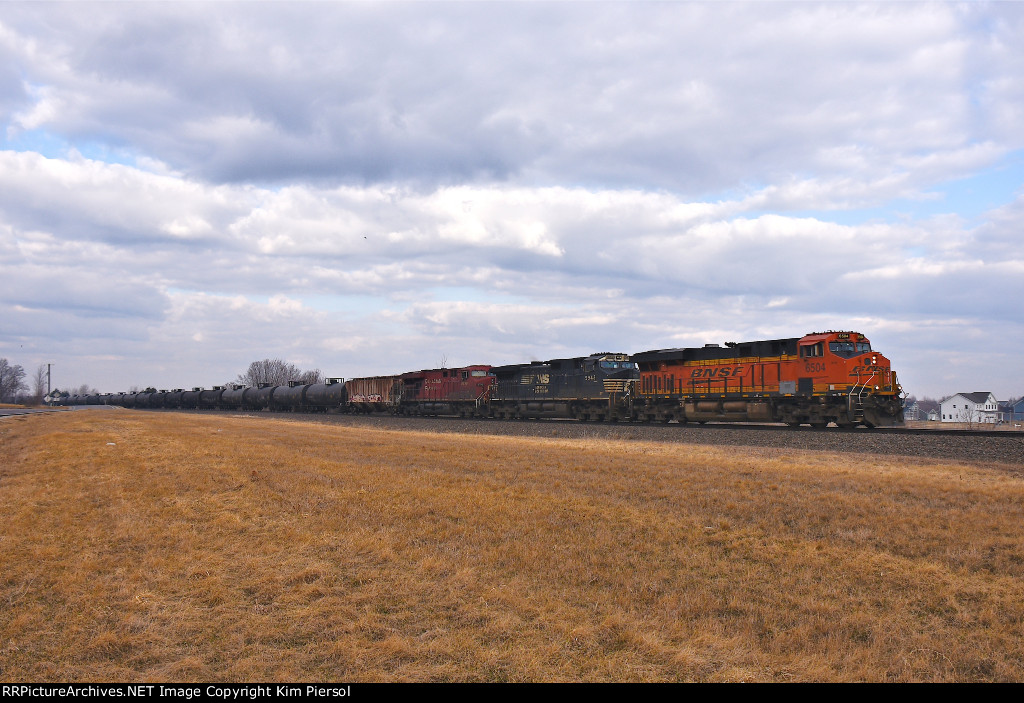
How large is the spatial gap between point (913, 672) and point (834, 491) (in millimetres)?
6950

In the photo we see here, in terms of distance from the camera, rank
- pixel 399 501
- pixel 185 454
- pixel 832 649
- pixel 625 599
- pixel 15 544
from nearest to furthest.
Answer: pixel 832 649 < pixel 625 599 < pixel 15 544 < pixel 399 501 < pixel 185 454

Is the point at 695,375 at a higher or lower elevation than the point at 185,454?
higher

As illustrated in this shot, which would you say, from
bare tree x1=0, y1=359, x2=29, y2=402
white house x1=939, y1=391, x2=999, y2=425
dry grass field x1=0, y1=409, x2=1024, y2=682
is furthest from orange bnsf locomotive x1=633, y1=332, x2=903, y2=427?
bare tree x1=0, y1=359, x2=29, y2=402

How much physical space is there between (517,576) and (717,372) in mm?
25317

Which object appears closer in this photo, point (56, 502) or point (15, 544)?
point (15, 544)

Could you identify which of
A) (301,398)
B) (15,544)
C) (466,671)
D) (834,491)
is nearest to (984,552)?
(834,491)

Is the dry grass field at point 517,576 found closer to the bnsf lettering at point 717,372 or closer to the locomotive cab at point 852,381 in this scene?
the locomotive cab at point 852,381

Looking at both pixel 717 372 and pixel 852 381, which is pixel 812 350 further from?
pixel 717 372

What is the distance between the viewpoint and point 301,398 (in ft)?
220

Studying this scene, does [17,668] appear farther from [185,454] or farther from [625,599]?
[185,454]

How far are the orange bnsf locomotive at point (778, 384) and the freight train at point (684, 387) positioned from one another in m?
0.04

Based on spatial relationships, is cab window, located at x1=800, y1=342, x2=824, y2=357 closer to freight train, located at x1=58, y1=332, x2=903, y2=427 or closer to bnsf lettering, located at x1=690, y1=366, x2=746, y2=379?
freight train, located at x1=58, y1=332, x2=903, y2=427

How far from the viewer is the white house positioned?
110062mm

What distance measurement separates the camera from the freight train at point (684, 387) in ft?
87.2
